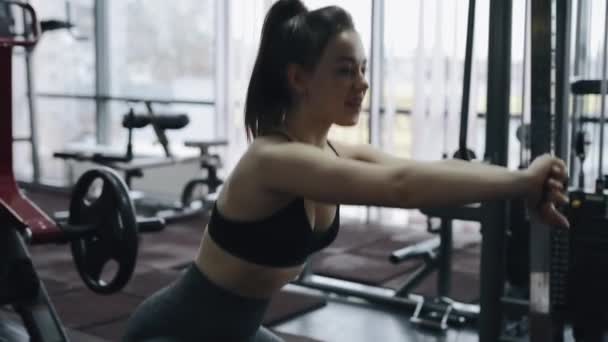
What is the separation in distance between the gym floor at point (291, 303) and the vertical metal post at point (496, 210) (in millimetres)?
351

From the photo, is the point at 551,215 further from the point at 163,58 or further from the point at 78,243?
the point at 163,58

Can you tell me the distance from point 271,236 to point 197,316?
0.65 feet

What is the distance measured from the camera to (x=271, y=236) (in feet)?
3.79

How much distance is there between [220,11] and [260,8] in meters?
0.36

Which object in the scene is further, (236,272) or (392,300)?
(392,300)

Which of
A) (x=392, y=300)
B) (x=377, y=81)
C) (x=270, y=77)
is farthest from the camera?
(x=377, y=81)

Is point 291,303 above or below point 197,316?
below

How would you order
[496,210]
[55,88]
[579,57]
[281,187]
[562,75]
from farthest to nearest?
1. [55,88]
2. [579,57]
3. [496,210]
4. [562,75]
5. [281,187]

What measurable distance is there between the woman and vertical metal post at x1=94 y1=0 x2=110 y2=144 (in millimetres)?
4757

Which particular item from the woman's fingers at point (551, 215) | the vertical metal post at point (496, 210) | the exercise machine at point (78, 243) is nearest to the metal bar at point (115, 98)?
the exercise machine at point (78, 243)

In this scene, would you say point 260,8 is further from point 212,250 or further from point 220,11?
point 212,250

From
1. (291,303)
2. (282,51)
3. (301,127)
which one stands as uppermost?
(282,51)

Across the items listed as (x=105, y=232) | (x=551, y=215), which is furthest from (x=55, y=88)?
(x=551, y=215)

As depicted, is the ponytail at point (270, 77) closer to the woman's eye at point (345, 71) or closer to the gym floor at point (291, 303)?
the woman's eye at point (345, 71)
